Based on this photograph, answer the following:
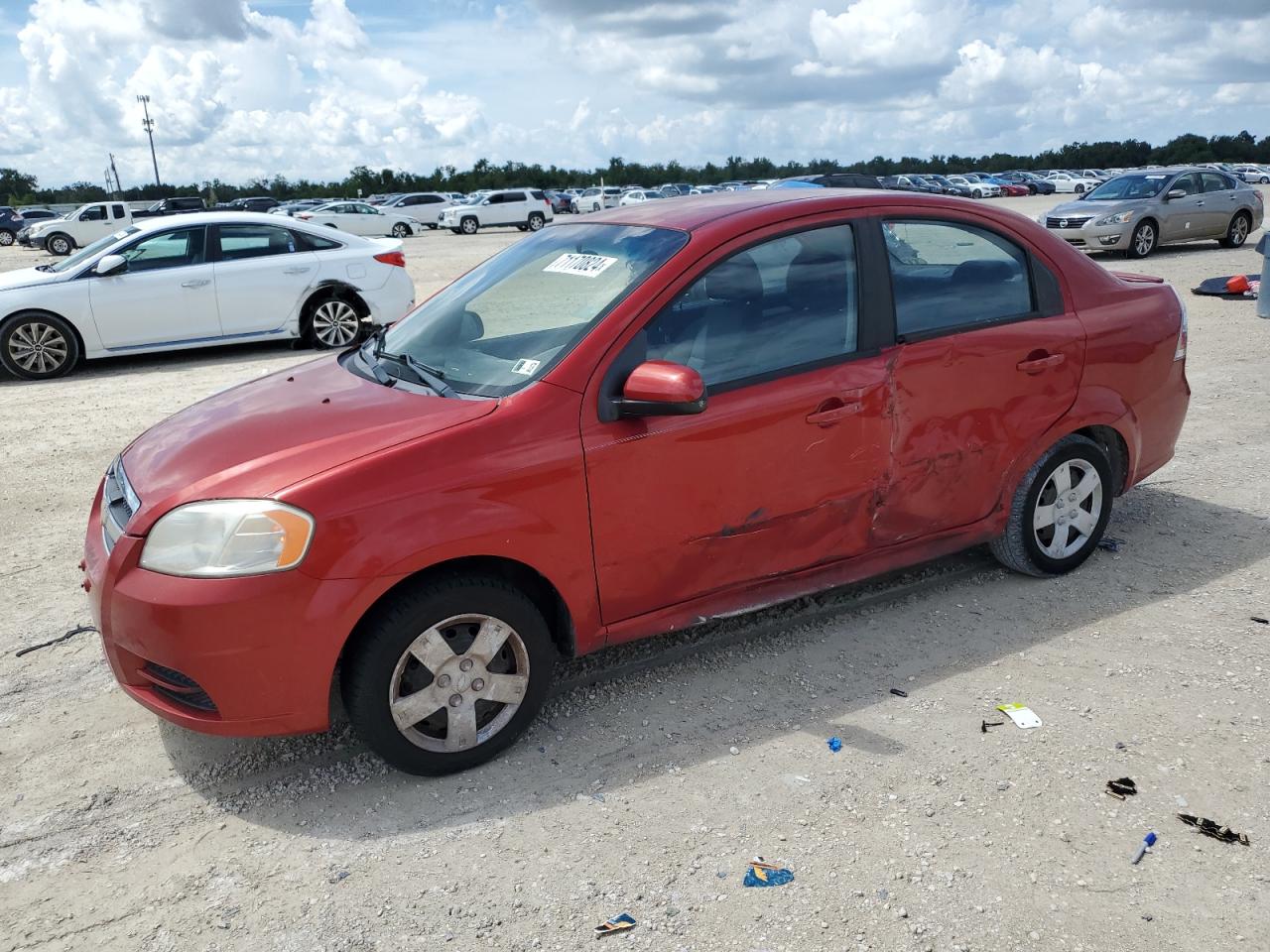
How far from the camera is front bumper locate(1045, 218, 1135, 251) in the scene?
711 inches

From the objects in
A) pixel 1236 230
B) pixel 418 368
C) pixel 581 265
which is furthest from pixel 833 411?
pixel 1236 230

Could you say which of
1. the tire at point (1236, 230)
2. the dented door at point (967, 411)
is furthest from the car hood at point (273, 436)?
the tire at point (1236, 230)

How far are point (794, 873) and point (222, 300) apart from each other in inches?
374

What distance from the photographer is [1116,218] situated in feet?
59.2

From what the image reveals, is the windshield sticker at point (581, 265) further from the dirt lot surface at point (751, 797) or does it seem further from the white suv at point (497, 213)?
the white suv at point (497, 213)

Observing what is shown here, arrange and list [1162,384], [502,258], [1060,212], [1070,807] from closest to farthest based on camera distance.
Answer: [1070,807] → [502,258] → [1162,384] → [1060,212]

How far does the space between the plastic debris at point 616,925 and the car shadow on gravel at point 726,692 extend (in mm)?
545

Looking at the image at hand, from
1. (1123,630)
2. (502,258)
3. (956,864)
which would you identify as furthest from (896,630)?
(502,258)

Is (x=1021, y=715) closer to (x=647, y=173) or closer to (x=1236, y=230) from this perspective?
(x=1236, y=230)

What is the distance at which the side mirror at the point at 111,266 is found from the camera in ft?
33.3

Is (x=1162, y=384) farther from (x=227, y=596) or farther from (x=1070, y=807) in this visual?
(x=227, y=596)

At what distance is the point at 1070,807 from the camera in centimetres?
310

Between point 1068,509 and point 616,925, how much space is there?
2982mm

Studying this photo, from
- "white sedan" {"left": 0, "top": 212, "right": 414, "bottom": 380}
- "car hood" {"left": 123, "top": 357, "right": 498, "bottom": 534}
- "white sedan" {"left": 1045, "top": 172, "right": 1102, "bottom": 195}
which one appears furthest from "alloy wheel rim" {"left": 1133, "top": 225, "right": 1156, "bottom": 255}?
"white sedan" {"left": 1045, "top": 172, "right": 1102, "bottom": 195}
